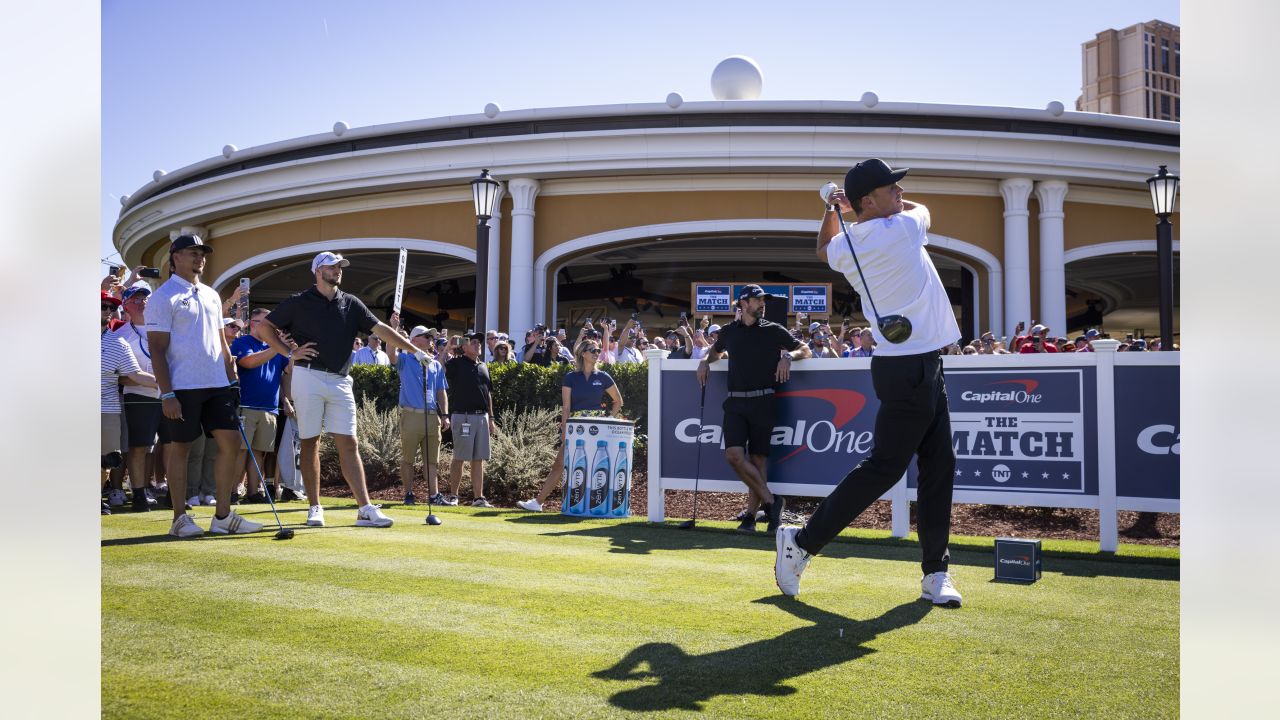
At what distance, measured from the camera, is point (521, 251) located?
878 inches

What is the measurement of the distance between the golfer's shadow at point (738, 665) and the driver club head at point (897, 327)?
1.36m

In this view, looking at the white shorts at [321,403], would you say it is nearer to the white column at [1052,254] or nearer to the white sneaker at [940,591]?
the white sneaker at [940,591]

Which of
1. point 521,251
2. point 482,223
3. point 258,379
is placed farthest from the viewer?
point 521,251

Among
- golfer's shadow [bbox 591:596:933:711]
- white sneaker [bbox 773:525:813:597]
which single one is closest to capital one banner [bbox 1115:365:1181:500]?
white sneaker [bbox 773:525:813:597]

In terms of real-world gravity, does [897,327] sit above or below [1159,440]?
above

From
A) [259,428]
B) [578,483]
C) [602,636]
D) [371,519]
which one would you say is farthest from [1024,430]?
[259,428]

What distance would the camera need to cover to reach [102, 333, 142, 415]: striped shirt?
29.9ft

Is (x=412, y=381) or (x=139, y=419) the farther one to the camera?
(x=412, y=381)

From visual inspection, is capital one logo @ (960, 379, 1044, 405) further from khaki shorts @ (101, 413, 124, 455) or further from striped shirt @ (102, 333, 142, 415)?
striped shirt @ (102, 333, 142, 415)

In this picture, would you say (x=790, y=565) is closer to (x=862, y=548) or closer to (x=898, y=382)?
(x=898, y=382)

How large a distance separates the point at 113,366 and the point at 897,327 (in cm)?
778

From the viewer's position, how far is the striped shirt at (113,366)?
9.12m
